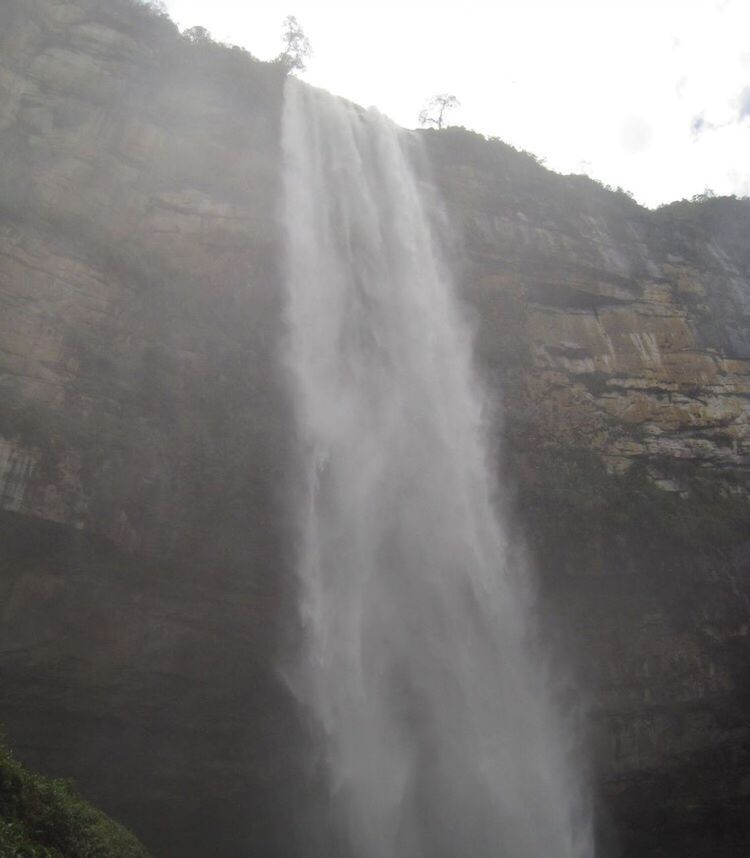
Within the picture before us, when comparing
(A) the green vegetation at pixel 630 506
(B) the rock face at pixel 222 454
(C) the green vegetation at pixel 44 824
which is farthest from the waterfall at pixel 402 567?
(C) the green vegetation at pixel 44 824

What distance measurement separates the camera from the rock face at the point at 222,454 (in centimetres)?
1032

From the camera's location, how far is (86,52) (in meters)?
14.3

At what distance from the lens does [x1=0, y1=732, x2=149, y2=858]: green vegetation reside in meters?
4.68

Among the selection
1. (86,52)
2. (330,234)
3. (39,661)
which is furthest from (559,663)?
(86,52)

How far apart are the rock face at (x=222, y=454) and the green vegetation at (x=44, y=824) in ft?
13.8

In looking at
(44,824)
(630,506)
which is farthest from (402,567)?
(44,824)

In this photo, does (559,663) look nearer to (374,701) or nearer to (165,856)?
(374,701)

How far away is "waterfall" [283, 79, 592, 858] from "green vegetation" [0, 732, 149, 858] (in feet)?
16.9

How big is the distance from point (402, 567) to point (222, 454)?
405 cm

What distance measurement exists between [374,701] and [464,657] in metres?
1.84

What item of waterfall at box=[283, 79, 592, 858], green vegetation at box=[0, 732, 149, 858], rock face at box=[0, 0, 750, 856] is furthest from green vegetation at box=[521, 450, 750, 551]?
green vegetation at box=[0, 732, 149, 858]

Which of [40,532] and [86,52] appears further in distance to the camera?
[86,52]

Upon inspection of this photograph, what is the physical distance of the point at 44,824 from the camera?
17.7 feet

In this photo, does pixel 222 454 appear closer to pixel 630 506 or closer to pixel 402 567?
pixel 402 567
